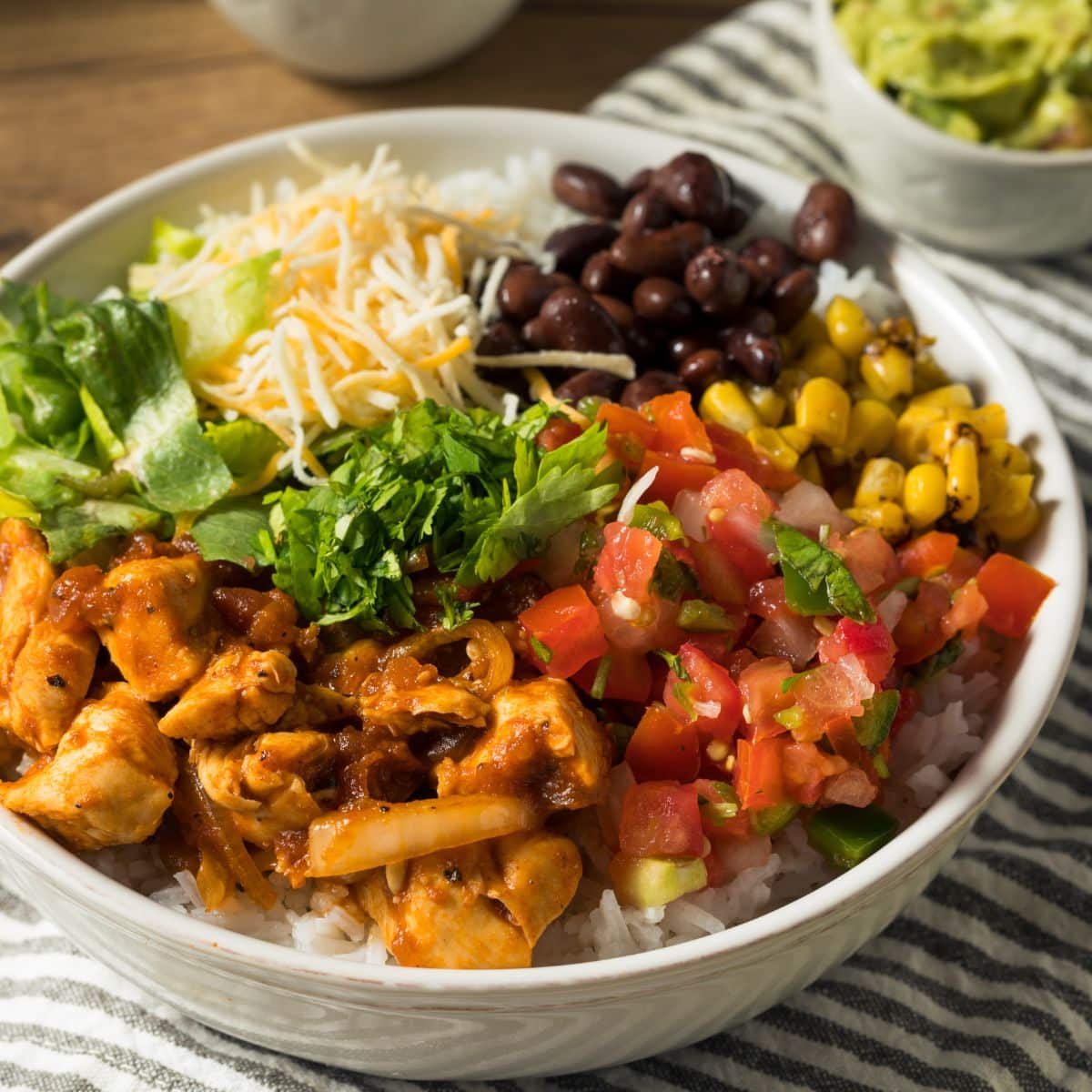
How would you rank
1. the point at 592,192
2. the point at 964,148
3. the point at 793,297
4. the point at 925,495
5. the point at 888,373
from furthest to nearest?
the point at 964,148
the point at 592,192
the point at 793,297
the point at 888,373
the point at 925,495

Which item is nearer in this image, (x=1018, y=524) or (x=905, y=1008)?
(x=905, y=1008)

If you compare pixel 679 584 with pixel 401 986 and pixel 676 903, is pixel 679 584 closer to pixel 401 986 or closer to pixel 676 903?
pixel 676 903

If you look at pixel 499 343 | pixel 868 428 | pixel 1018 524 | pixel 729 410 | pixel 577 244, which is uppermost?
pixel 577 244

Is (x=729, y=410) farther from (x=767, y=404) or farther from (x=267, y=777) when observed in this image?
(x=267, y=777)

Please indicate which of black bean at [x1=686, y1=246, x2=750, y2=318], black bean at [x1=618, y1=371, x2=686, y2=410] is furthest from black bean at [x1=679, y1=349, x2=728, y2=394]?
black bean at [x1=686, y1=246, x2=750, y2=318]

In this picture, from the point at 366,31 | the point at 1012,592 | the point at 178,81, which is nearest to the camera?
the point at 1012,592

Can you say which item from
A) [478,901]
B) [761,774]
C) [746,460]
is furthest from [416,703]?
[746,460]

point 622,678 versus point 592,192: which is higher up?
point 592,192

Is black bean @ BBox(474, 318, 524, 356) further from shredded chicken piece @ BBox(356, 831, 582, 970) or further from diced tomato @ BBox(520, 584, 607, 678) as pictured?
shredded chicken piece @ BBox(356, 831, 582, 970)

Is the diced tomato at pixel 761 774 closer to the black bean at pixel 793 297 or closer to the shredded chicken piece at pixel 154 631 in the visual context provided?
the shredded chicken piece at pixel 154 631
